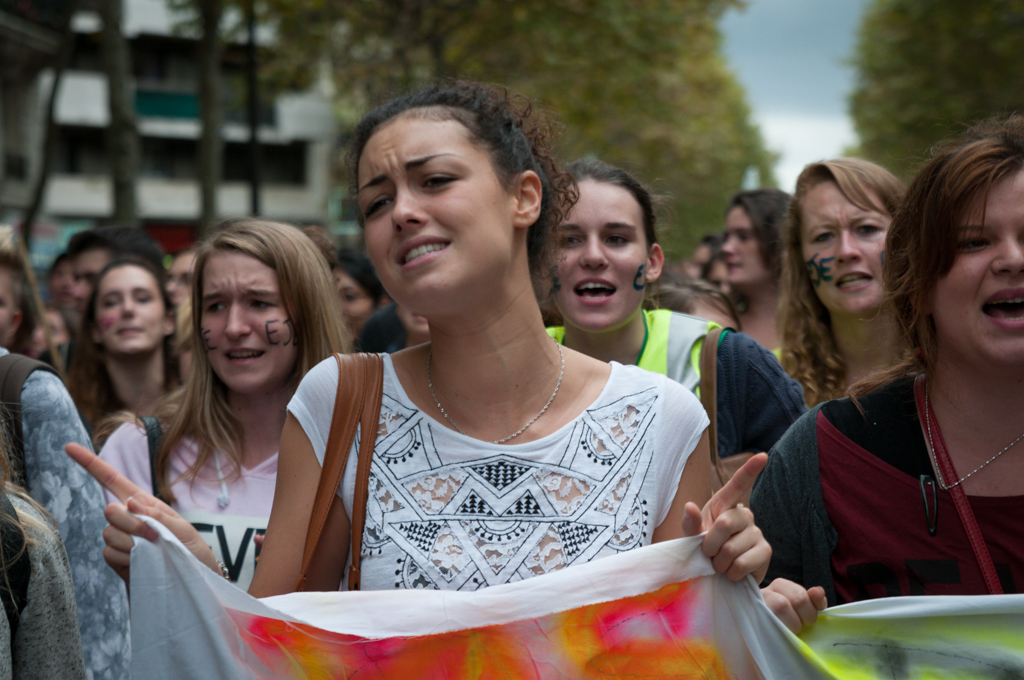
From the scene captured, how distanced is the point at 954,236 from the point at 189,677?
197 centimetres

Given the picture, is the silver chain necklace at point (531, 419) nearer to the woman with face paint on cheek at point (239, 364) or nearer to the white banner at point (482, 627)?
the white banner at point (482, 627)

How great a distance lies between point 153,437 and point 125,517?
147 centimetres

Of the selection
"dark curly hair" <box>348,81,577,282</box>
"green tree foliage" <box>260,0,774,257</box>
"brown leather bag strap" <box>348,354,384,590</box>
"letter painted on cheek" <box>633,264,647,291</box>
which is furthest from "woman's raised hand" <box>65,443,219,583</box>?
"green tree foliage" <box>260,0,774,257</box>

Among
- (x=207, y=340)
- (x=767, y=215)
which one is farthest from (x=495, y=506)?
(x=767, y=215)

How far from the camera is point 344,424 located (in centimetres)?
222

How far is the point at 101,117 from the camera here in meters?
35.2

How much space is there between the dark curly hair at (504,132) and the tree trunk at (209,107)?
11495mm

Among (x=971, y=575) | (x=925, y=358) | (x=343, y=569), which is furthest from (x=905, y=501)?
(x=343, y=569)

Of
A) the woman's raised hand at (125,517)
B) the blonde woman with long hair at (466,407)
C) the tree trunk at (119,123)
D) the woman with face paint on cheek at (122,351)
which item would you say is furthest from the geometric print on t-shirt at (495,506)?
the tree trunk at (119,123)

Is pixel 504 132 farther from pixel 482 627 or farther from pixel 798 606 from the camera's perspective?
pixel 798 606

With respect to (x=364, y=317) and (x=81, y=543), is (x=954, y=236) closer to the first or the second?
(x=81, y=543)

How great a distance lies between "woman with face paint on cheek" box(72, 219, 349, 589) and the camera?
3.24m

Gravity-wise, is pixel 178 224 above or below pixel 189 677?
above

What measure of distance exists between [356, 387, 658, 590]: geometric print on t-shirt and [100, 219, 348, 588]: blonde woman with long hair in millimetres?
1132
